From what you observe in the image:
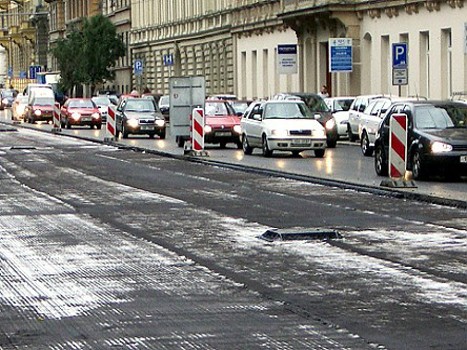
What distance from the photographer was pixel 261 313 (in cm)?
1080

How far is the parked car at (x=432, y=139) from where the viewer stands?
88.2 ft

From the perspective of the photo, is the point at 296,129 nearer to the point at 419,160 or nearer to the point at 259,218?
the point at 419,160

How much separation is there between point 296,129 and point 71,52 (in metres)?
64.3

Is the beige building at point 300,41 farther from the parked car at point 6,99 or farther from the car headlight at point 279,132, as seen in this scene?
the parked car at point 6,99

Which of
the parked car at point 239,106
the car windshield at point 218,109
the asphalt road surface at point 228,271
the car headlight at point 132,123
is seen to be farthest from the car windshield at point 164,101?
the asphalt road surface at point 228,271

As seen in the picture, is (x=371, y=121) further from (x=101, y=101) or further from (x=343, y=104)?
(x=101, y=101)

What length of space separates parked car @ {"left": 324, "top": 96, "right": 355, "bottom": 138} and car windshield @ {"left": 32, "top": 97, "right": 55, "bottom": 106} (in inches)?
1349

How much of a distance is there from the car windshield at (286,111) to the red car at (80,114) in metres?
31.3

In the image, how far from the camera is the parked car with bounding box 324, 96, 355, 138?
163 feet

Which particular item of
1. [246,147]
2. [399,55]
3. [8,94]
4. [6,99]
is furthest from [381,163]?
[8,94]

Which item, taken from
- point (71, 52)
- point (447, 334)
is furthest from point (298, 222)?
point (71, 52)

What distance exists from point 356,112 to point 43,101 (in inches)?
1588

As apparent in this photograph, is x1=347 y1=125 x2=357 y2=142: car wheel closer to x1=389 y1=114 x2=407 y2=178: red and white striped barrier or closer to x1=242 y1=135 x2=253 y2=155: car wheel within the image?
x1=242 y1=135 x2=253 y2=155: car wheel

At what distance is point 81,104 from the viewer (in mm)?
70875
